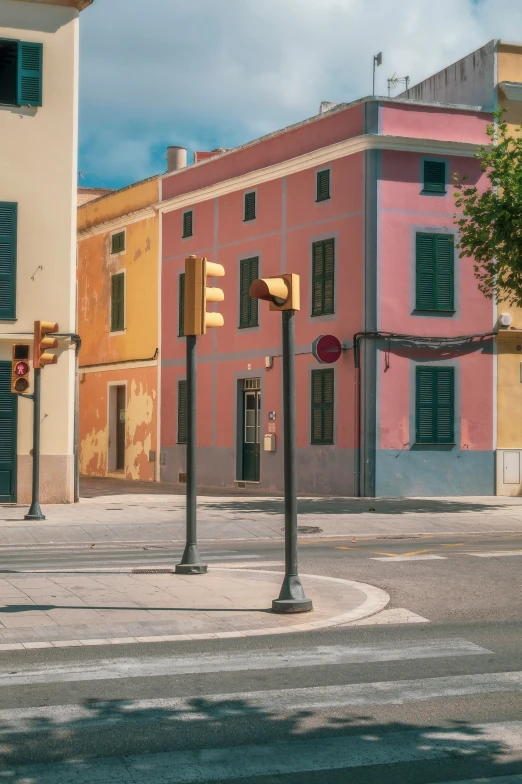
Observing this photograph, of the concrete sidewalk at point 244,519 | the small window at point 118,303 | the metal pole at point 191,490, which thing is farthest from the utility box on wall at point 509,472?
the metal pole at point 191,490

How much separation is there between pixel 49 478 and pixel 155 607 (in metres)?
13.3

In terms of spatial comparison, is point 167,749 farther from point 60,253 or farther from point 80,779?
point 60,253

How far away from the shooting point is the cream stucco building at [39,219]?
2242cm

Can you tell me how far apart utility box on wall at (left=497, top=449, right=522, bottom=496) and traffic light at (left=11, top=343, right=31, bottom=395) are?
1178 centimetres

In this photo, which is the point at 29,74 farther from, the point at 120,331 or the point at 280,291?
the point at 280,291

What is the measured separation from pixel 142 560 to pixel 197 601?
4108mm

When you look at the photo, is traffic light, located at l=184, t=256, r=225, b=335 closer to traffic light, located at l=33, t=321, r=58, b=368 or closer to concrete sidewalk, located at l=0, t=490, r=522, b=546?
concrete sidewalk, located at l=0, t=490, r=522, b=546

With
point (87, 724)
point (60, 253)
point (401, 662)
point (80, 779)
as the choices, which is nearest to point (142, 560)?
point (401, 662)

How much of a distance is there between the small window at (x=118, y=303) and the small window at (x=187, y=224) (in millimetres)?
3593

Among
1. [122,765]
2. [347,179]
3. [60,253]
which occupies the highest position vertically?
[347,179]

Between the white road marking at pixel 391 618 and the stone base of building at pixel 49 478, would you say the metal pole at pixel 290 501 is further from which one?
the stone base of building at pixel 49 478

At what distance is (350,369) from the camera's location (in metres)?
25.8

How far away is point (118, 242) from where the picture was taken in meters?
35.4

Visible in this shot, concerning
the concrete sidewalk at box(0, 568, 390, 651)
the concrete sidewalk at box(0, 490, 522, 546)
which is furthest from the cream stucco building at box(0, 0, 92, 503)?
the concrete sidewalk at box(0, 568, 390, 651)
